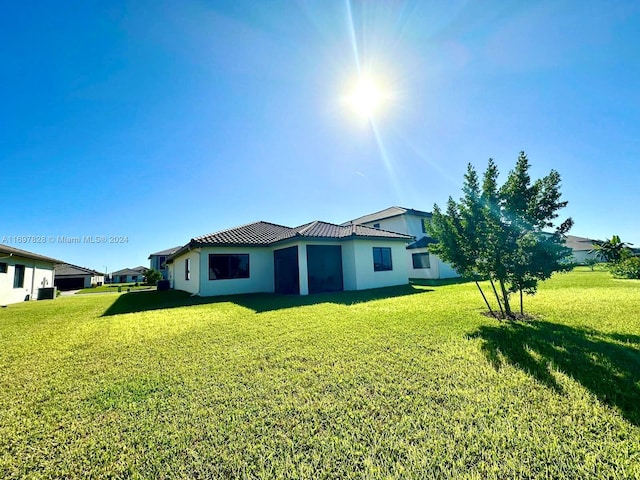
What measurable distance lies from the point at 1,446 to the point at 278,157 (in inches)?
516

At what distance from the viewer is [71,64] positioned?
341 inches

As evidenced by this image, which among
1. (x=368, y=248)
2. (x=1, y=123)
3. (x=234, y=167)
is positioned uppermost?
(x=1, y=123)

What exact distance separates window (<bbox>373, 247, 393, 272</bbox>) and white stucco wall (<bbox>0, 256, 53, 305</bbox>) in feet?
72.2

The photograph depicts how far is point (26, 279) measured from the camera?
18469 mm

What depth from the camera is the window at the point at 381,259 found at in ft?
50.9

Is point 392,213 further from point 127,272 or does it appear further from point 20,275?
point 127,272

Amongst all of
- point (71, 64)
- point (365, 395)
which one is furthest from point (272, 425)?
point (71, 64)

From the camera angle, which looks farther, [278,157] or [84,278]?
[84,278]

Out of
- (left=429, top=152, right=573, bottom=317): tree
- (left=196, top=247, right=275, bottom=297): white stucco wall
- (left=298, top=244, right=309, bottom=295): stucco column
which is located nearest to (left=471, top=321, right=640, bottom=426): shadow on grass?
(left=429, top=152, right=573, bottom=317): tree

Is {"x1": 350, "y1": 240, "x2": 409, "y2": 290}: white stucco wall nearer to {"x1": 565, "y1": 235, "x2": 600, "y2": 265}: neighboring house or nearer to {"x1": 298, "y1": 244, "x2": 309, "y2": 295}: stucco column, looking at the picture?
{"x1": 298, "y1": 244, "x2": 309, "y2": 295}: stucco column

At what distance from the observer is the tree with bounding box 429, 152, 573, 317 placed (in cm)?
627

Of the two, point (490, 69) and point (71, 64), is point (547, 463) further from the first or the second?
point (71, 64)

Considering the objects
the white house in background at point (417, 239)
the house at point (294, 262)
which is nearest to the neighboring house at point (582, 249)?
the white house in background at point (417, 239)

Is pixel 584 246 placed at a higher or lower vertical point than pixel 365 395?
higher
